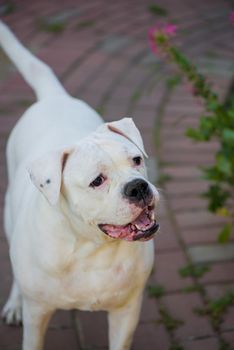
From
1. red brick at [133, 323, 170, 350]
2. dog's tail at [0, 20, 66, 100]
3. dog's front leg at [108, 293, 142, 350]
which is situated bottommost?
red brick at [133, 323, 170, 350]

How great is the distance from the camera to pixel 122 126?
2355 millimetres

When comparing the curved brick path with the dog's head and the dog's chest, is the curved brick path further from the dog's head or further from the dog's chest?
the dog's head

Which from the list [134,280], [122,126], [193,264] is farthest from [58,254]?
[193,264]

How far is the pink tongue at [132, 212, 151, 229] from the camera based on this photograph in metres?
2.18

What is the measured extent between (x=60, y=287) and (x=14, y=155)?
90cm

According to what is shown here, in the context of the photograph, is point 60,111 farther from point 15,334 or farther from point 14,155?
point 15,334

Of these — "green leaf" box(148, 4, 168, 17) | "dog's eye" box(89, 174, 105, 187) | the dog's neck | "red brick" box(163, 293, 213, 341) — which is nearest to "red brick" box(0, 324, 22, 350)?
"red brick" box(163, 293, 213, 341)

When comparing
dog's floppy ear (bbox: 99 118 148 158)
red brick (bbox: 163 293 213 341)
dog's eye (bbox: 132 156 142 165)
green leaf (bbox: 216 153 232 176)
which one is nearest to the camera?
dog's eye (bbox: 132 156 142 165)

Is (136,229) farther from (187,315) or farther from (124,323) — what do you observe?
(187,315)

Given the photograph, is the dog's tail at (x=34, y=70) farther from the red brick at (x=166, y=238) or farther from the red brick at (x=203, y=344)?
the red brick at (x=203, y=344)

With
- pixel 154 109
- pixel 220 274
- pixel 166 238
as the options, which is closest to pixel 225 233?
pixel 220 274

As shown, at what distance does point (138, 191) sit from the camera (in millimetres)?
2090

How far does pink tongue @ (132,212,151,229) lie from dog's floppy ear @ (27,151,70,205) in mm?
282

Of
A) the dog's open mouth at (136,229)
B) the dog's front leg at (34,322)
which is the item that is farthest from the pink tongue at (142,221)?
the dog's front leg at (34,322)
